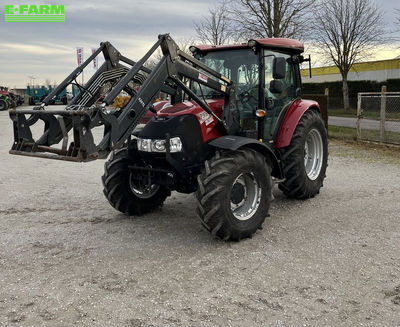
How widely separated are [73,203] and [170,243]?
2546 mm

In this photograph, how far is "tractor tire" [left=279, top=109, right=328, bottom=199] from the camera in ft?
20.2

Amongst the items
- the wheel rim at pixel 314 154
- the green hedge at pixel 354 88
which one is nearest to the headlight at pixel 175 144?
the wheel rim at pixel 314 154

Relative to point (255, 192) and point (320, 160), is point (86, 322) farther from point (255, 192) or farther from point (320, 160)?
point (320, 160)

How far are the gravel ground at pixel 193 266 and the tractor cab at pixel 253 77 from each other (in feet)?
4.26

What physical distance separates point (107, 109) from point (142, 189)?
1.81 metres

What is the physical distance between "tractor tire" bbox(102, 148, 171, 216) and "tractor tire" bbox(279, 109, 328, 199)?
192 cm

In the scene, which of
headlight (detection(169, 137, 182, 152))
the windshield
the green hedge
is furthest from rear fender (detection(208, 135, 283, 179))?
the green hedge

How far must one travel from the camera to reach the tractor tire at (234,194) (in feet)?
15.0

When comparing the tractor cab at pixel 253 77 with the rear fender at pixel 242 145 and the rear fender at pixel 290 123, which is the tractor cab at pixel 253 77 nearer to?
the rear fender at pixel 290 123

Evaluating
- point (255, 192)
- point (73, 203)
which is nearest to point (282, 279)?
point (255, 192)

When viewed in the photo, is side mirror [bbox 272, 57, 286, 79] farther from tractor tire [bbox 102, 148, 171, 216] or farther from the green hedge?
the green hedge

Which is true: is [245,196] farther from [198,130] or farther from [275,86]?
[275,86]

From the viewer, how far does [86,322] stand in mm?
3232

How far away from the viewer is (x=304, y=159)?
6598 millimetres
